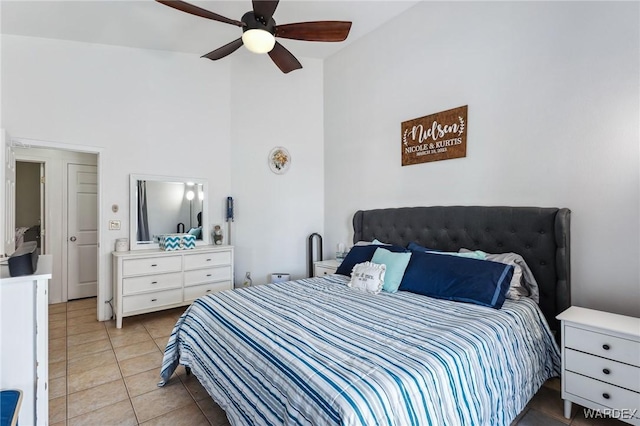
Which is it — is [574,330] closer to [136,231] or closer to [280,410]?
[280,410]

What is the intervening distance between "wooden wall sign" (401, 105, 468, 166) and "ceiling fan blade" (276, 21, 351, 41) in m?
1.21

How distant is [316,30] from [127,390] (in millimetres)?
3011

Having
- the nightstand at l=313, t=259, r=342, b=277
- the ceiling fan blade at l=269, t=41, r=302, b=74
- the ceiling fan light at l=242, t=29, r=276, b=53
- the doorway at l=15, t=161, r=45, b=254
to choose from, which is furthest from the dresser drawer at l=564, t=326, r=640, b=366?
the doorway at l=15, t=161, r=45, b=254

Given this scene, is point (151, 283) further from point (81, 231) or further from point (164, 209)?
point (81, 231)

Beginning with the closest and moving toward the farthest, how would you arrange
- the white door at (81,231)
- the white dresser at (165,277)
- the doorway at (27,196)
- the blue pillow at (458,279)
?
the blue pillow at (458,279) → the white dresser at (165,277) → the white door at (81,231) → the doorway at (27,196)

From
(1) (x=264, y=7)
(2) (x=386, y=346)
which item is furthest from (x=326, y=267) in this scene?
(1) (x=264, y=7)

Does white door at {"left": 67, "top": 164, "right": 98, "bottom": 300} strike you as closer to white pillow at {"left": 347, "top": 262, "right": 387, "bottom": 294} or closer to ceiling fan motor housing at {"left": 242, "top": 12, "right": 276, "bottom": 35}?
ceiling fan motor housing at {"left": 242, "top": 12, "right": 276, "bottom": 35}

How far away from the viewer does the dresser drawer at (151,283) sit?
341 centimetres

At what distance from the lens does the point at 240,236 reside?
439 cm

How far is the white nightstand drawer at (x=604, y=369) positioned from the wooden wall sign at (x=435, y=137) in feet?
5.70

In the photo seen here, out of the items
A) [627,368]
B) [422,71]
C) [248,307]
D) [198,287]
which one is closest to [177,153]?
[198,287]

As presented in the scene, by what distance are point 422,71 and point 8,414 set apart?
12.4ft

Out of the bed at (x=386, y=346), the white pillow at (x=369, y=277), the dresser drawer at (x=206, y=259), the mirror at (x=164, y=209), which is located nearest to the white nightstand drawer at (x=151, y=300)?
the dresser drawer at (x=206, y=259)

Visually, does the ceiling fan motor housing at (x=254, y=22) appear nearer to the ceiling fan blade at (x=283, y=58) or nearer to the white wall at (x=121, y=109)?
the ceiling fan blade at (x=283, y=58)
